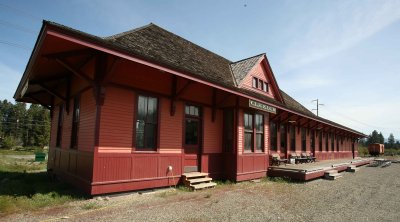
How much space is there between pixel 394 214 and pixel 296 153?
40.6 feet

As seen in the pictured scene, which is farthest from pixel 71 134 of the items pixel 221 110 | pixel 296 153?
pixel 296 153

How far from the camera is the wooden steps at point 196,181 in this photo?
32.3 ft

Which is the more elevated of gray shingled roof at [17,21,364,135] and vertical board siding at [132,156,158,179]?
gray shingled roof at [17,21,364,135]

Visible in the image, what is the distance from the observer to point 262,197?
8.94 meters

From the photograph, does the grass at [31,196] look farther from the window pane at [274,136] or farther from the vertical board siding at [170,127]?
the window pane at [274,136]

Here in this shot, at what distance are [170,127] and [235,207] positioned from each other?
3.85 metres

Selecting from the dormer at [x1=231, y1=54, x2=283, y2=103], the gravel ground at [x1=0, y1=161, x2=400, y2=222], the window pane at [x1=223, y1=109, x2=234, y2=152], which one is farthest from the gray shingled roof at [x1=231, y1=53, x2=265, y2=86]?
the gravel ground at [x1=0, y1=161, x2=400, y2=222]

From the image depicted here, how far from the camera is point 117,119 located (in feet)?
27.7

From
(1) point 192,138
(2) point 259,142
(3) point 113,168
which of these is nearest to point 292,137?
(2) point 259,142

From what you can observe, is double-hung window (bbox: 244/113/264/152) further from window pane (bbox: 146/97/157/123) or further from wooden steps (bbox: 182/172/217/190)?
window pane (bbox: 146/97/157/123)

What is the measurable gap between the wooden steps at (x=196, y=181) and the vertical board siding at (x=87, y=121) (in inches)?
143

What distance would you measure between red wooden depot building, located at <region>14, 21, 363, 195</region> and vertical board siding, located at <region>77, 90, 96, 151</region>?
0.11 ft

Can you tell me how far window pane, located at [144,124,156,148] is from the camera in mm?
9227

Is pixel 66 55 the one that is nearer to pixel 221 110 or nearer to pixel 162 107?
pixel 162 107
